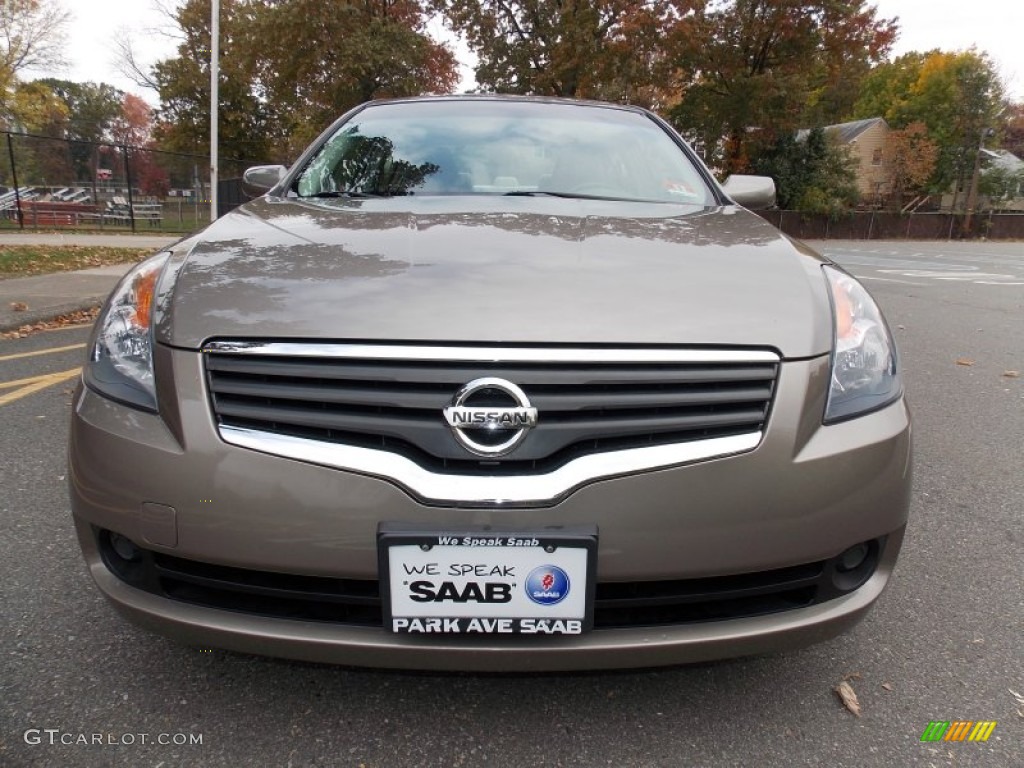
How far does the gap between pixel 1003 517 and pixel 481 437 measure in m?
2.31

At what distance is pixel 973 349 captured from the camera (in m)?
5.75

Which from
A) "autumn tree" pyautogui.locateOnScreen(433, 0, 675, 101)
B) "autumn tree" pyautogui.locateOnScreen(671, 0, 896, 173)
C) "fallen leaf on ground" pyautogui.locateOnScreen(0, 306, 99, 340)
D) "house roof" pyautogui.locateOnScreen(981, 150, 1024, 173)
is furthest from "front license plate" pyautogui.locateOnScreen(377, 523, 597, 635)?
"house roof" pyautogui.locateOnScreen(981, 150, 1024, 173)

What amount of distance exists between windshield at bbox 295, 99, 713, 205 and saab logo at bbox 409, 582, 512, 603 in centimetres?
140

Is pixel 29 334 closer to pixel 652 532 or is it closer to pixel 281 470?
pixel 281 470

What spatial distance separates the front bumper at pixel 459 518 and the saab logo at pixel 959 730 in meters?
0.40

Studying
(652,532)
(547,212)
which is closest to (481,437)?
(652,532)

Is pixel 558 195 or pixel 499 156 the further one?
pixel 499 156

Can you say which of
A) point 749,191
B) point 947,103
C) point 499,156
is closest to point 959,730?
point 749,191

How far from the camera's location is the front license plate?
125cm

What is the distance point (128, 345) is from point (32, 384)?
3072 mm

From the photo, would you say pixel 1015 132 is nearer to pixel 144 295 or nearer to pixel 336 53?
pixel 336 53

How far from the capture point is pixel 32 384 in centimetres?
396

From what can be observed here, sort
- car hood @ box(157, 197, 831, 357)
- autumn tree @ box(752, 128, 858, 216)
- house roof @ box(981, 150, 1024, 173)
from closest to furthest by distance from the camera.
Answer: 1. car hood @ box(157, 197, 831, 357)
2. autumn tree @ box(752, 128, 858, 216)
3. house roof @ box(981, 150, 1024, 173)

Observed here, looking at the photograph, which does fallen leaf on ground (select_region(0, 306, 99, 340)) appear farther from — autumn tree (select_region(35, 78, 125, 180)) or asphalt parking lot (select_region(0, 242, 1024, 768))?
autumn tree (select_region(35, 78, 125, 180))
